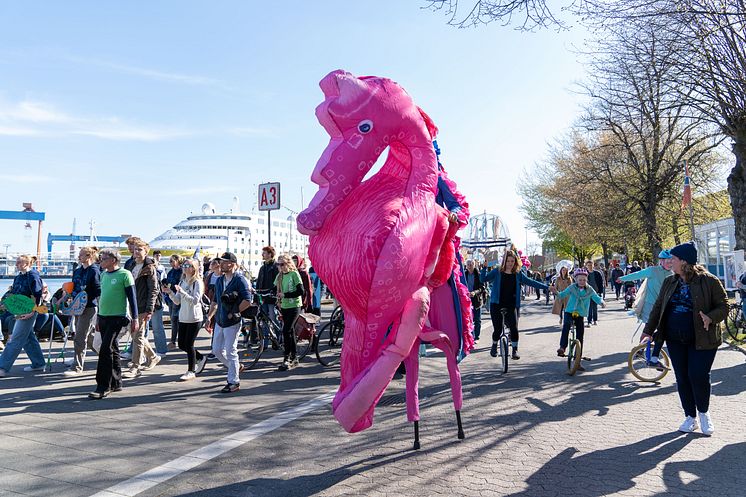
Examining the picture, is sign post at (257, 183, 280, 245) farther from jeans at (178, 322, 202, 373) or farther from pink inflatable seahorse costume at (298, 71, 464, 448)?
pink inflatable seahorse costume at (298, 71, 464, 448)

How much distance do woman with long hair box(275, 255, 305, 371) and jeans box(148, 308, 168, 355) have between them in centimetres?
267

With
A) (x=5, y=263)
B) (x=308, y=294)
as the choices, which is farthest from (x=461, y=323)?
(x=5, y=263)

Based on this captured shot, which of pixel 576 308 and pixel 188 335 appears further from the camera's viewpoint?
pixel 576 308

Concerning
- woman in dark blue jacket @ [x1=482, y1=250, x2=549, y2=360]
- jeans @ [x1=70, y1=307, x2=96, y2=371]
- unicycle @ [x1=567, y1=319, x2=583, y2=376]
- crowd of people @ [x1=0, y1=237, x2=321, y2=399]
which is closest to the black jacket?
crowd of people @ [x1=0, y1=237, x2=321, y2=399]

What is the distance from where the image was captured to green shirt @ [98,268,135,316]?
23.5ft

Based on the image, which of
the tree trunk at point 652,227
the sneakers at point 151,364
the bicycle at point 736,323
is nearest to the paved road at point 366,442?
the sneakers at point 151,364

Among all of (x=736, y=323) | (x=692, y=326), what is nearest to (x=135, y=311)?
(x=692, y=326)

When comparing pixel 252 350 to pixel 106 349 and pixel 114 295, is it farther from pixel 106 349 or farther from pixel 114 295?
pixel 114 295

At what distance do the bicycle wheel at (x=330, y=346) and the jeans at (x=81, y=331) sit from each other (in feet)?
12.0

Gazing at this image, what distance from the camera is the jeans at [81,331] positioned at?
8.73 metres

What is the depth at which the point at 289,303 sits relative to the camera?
9336mm

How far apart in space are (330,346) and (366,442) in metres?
5.43

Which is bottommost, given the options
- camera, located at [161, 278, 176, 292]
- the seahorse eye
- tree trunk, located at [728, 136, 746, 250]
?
camera, located at [161, 278, 176, 292]

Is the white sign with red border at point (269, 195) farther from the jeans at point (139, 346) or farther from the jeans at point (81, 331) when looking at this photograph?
the jeans at point (81, 331)
